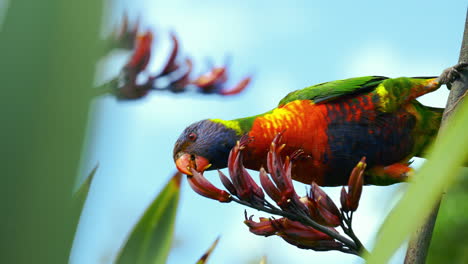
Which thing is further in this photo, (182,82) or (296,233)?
(182,82)

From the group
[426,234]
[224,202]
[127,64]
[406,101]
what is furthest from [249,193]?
[127,64]

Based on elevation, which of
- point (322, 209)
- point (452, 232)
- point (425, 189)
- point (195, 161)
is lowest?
point (452, 232)

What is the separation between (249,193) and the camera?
1017 millimetres

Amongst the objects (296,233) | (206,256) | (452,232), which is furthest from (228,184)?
(452,232)

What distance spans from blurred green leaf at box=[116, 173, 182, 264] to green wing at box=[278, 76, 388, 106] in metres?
0.91

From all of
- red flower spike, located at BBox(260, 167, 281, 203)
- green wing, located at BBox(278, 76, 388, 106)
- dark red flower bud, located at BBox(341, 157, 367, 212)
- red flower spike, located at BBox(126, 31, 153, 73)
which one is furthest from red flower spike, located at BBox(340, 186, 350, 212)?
red flower spike, located at BBox(126, 31, 153, 73)

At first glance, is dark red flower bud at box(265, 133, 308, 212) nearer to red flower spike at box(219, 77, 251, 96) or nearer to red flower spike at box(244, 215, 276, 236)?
red flower spike at box(244, 215, 276, 236)

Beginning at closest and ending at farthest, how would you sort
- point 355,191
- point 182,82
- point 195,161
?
1. point 355,191
2. point 195,161
3. point 182,82

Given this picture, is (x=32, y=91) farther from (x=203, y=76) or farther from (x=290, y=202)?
(x=203, y=76)

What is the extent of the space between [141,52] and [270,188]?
5.52ft

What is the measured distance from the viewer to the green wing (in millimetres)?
1729

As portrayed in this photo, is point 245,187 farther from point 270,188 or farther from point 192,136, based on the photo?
point 192,136

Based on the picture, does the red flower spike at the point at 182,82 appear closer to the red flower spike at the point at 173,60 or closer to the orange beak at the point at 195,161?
the red flower spike at the point at 173,60

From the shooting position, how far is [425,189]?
0.86ft
